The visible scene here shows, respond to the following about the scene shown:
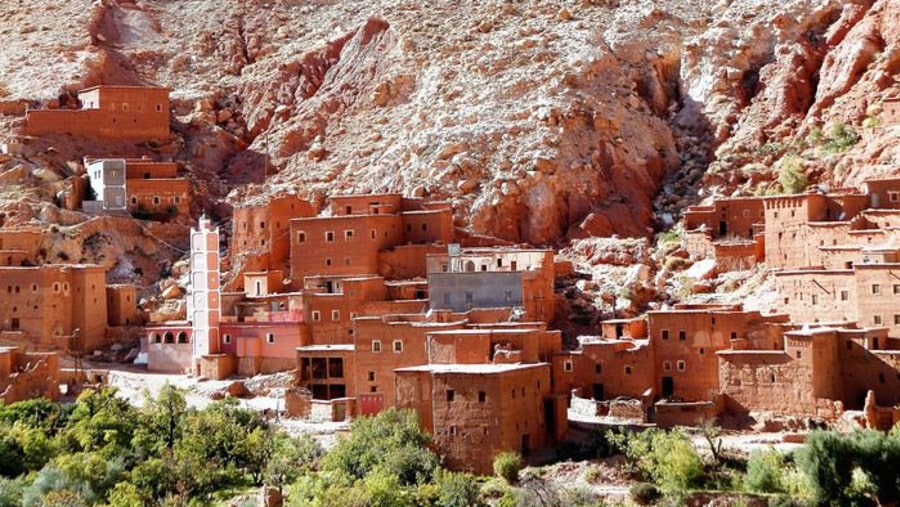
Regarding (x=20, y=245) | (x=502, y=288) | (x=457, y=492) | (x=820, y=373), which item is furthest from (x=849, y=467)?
(x=20, y=245)

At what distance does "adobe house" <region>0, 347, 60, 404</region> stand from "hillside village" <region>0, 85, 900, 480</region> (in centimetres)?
7

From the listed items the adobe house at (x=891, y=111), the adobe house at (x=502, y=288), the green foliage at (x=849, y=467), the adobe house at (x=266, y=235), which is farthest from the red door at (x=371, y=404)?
the adobe house at (x=891, y=111)

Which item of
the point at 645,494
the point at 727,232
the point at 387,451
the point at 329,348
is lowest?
the point at 645,494

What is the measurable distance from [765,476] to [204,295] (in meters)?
19.8

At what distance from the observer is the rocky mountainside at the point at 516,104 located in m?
59.8

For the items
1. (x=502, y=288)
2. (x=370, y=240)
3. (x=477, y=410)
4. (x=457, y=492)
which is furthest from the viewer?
(x=370, y=240)

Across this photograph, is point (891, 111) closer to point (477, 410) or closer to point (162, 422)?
point (477, 410)

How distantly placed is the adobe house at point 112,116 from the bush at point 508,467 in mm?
29762

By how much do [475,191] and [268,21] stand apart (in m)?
23.8

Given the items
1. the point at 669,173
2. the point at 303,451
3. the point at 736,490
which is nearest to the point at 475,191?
the point at 669,173

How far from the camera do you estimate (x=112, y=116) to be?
66375 mm

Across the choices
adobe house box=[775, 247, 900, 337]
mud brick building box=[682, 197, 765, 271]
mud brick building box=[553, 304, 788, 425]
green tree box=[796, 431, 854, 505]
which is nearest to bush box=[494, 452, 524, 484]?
mud brick building box=[553, 304, 788, 425]

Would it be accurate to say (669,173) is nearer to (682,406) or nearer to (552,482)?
(682,406)

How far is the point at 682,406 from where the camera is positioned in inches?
1753
